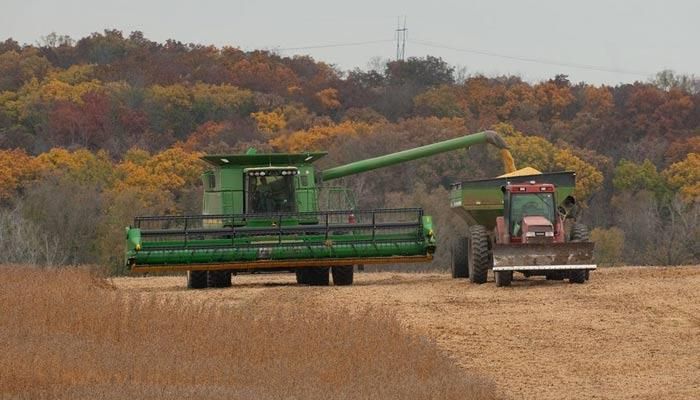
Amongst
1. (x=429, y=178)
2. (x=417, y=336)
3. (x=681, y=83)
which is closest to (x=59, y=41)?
(x=681, y=83)

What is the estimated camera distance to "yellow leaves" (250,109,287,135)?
8602 cm

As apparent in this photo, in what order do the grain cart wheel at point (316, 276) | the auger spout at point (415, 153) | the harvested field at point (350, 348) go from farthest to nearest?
the auger spout at point (415, 153) → the grain cart wheel at point (316, 276) → the harvested field at point (350, 348)

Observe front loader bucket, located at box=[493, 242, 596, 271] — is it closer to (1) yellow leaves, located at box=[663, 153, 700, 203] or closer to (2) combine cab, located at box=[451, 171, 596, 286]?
(2) combine cab, located at box=[451, 171, 596, 286]

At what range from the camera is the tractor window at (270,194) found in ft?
98.6

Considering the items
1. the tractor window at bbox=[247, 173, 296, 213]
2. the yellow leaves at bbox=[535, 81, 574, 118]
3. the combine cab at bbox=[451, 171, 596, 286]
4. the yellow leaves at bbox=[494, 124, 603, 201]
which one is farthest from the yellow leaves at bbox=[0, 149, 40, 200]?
the combine cab at bbox=[451, 171, 596, 286]

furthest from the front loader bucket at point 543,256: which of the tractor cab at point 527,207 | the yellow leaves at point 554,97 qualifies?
the yellow leaves at point 554,97

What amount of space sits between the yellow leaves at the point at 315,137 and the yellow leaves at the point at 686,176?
1500 centimetres

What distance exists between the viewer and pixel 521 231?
2728 cm

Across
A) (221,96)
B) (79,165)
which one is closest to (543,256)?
(79,165)

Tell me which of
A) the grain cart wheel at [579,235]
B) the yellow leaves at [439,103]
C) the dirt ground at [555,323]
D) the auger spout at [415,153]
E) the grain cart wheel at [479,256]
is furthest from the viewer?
the yellow leaves at [439,103]

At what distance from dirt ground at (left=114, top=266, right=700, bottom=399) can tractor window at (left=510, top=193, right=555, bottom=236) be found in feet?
3.65

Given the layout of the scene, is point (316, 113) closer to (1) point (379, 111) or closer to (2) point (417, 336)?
(1) point (379, 111)

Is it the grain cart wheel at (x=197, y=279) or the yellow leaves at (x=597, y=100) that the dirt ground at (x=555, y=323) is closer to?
the grain cart wheel at (x=197, y=279)

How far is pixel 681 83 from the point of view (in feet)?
352
